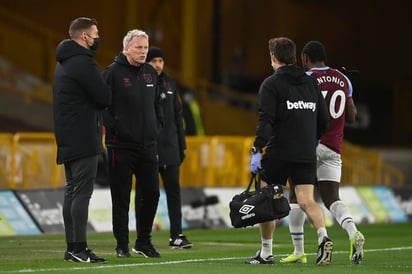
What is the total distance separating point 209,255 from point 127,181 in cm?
142

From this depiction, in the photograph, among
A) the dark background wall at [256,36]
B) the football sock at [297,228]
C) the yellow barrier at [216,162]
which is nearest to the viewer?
the football sock at [297,228]

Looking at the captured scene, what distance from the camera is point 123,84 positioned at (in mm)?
13164

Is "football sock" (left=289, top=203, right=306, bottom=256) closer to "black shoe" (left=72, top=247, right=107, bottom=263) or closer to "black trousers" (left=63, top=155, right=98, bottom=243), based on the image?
"black shoe" (left=72, top=247, right=107, bottom=263)

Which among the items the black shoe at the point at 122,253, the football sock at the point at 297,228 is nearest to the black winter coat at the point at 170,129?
the black shoe at the point at 122,253

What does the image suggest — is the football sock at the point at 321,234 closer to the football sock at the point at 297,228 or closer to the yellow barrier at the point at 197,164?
the football sock at the point at 297,228

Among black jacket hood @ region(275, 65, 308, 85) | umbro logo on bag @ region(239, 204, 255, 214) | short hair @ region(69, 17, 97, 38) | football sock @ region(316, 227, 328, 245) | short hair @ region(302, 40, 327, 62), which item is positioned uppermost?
short hair @ region(69, 17, 97, 38)

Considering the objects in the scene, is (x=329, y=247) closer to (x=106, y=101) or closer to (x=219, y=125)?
(x=106, y=101)

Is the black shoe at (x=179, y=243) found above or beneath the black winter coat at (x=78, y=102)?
beneath

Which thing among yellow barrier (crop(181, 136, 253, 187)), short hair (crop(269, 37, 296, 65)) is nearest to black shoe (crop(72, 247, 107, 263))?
short hair (crop(269, 37, 296, 65))

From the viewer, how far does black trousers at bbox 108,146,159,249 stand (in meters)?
13.2

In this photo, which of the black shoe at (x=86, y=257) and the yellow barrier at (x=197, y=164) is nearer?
the black shoe at (x=86, y=257)

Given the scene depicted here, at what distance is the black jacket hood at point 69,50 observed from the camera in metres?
12.4

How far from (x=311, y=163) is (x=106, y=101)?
6.74 ft

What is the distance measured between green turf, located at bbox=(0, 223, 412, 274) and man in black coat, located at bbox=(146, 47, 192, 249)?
0.87 feet
